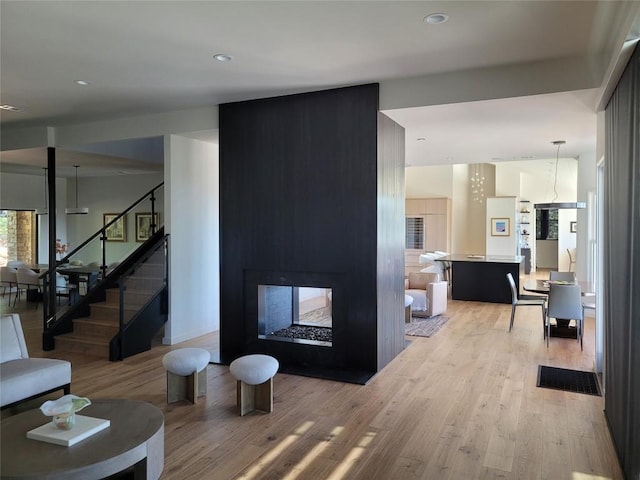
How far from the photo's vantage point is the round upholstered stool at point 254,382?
12.7ft

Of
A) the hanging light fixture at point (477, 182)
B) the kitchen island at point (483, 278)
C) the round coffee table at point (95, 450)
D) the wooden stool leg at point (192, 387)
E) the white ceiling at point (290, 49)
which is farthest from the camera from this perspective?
the hanging light fixture at point (477, 182)

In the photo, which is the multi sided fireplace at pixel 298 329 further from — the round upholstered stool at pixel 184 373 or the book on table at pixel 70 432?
the book on table at pixel 70 432

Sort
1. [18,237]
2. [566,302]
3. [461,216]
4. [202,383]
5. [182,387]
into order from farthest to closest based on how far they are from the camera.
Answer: [461,216], [18,237], [566,302], [202,383], [182,387]

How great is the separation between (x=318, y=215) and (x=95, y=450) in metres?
3.25

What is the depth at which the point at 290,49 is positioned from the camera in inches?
156

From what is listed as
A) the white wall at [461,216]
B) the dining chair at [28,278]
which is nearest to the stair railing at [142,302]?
the dining chair at [28,278]

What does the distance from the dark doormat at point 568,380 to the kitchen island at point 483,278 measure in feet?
14.8

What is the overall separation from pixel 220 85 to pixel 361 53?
170cm

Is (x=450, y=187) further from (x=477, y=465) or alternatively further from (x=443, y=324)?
(x=477, y=465)

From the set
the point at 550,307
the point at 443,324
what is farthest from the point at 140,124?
the point at 550,307

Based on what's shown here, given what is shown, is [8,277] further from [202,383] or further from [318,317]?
[202,383]

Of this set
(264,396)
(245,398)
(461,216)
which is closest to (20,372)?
(245,398)

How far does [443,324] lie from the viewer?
755 centimetres

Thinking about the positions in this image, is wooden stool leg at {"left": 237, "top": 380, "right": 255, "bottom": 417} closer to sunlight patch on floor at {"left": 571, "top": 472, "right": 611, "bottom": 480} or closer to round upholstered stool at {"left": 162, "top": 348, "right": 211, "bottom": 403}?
round upholstered stool at {"left": 162, "top": 348, "right": 211, "bottom": 403}
